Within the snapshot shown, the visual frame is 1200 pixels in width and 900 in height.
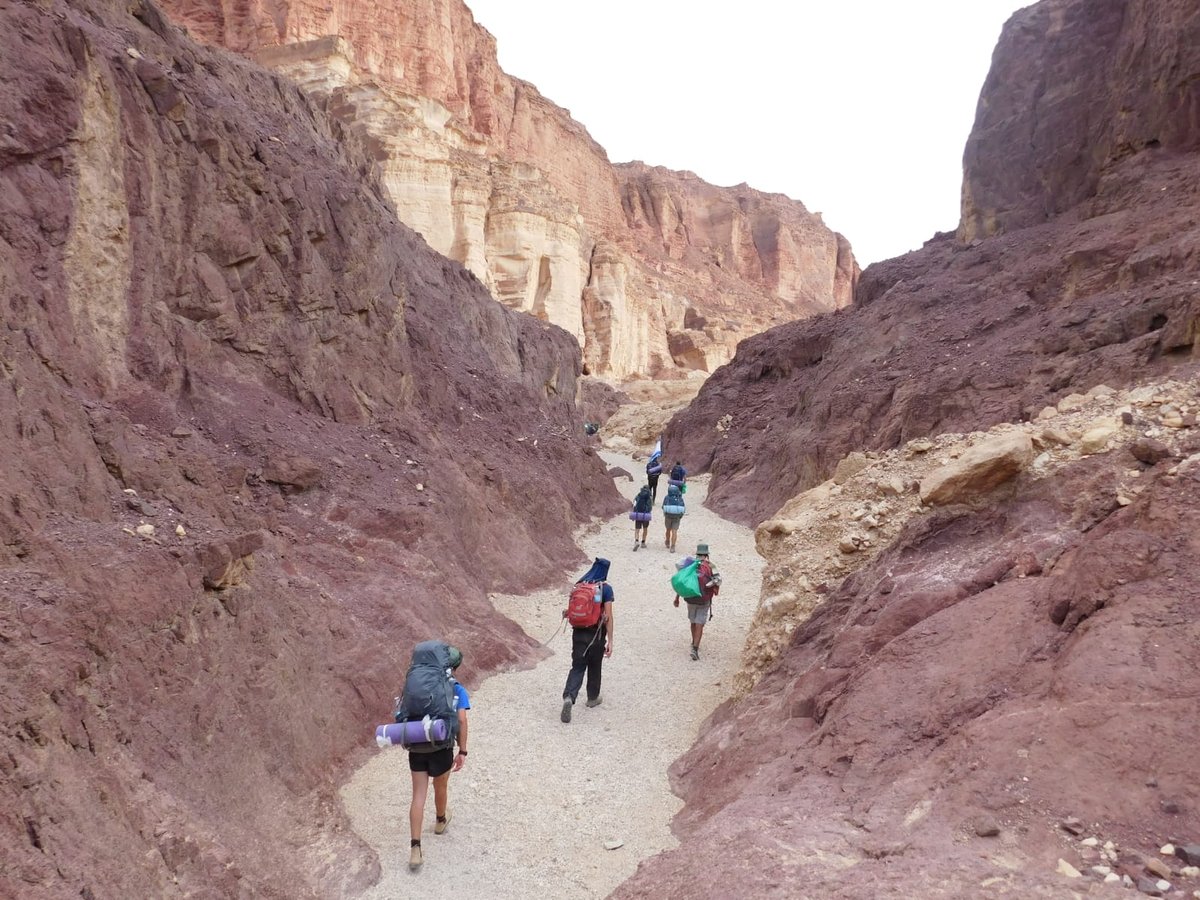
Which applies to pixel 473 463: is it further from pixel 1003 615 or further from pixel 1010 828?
pixel 1010 828

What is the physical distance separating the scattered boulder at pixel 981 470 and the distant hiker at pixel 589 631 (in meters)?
3.25

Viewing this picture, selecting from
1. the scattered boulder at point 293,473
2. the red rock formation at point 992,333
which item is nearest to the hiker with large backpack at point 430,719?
the scattered boulder at point 293,473

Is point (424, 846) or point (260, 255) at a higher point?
point (260, 255)

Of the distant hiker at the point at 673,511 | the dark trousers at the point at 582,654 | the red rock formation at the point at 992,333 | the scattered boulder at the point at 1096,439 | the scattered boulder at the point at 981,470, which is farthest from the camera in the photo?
the distant hiker at the point at 673,511

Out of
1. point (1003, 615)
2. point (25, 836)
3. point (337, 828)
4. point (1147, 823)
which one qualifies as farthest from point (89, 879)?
point (1003, 615)

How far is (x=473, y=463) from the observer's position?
44.5 ft

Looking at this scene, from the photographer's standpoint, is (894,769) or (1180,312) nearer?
(894,769)

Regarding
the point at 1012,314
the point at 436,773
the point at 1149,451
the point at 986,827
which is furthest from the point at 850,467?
the point at 1012,314

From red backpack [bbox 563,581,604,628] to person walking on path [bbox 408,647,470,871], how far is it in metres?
2.18

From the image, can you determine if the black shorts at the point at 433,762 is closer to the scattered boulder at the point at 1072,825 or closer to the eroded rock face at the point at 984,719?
the eroded rock face at the point at 984,719

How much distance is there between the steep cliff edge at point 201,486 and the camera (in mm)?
4617

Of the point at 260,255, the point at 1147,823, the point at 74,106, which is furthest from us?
the point at 260,255

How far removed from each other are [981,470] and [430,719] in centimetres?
483

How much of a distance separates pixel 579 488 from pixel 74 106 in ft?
41.0
